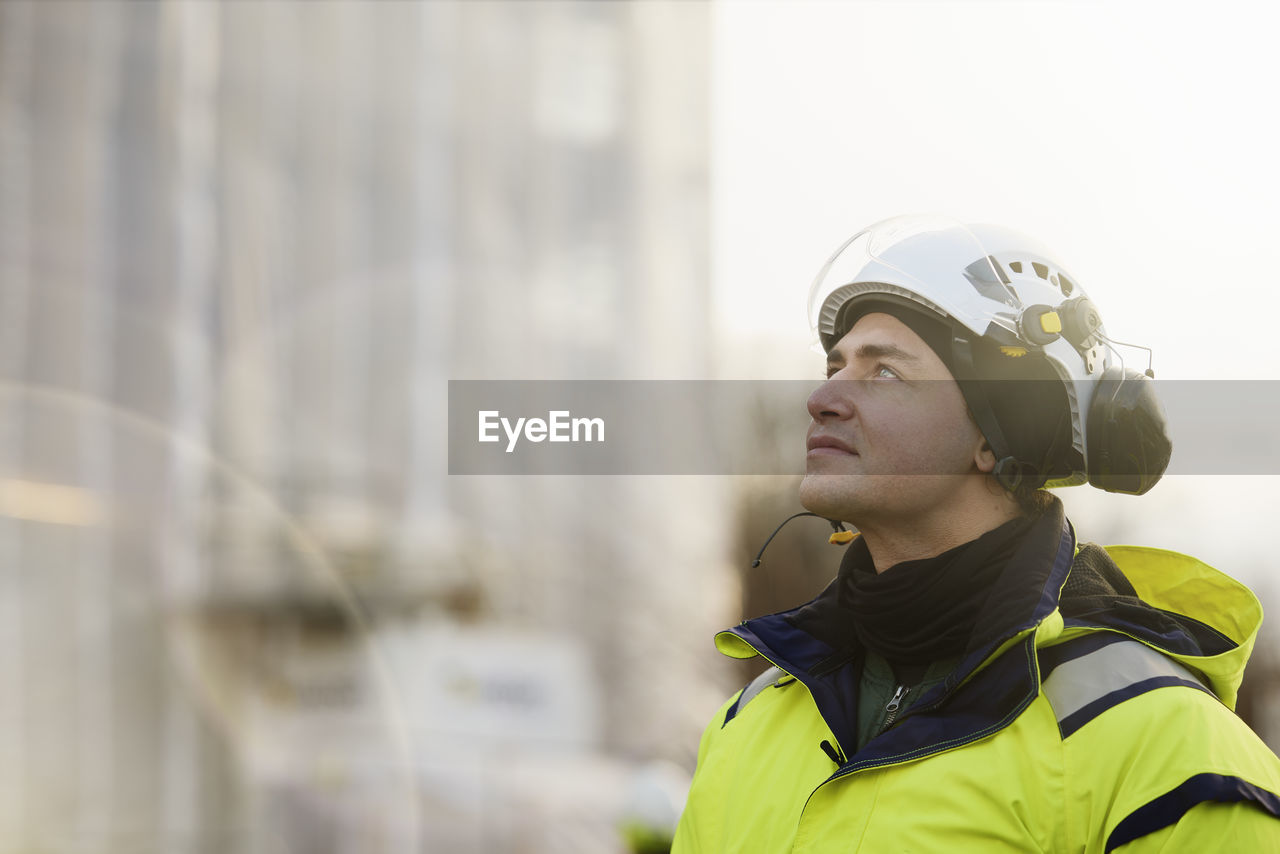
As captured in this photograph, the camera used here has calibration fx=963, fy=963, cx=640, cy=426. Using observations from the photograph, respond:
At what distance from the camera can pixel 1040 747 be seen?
1.02 metres

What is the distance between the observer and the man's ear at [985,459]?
1.32 metres

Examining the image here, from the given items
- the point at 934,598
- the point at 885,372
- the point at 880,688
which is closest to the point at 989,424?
the point at 885,372

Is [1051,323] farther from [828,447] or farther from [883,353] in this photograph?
[828,447]

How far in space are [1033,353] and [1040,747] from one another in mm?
559

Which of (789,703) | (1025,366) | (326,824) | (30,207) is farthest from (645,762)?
(30,207)

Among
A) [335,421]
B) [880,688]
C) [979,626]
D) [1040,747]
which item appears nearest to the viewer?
[1040,747]

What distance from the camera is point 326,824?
3.58 meters

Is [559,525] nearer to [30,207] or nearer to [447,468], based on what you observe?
[447,468]

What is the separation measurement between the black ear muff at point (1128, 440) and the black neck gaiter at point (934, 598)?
6.4 inches

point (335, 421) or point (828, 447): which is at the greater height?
point (335, 421)

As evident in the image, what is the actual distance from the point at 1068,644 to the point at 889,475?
302mm

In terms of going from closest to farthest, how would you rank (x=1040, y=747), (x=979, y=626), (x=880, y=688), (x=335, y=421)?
(x=1040, y=747), (x=979, y=626), (x=880, y=688), (x=335, y=421)

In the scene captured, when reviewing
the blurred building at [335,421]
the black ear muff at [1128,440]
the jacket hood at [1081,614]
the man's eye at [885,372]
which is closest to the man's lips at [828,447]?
the man's eye at [885,372]

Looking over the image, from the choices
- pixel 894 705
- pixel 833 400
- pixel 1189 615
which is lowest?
pixel 894 705
